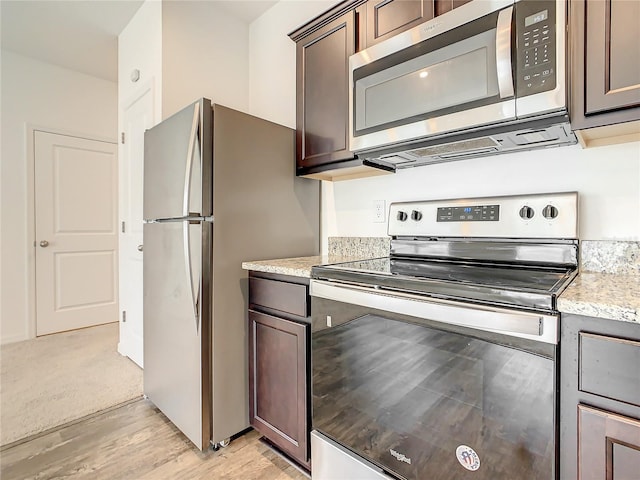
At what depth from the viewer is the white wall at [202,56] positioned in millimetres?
2260

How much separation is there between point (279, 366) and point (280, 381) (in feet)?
0.22

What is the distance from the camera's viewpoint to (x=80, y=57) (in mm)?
3281

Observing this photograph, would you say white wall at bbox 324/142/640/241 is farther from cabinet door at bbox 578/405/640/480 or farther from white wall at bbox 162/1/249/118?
white wall at bbox 162/1/249/118

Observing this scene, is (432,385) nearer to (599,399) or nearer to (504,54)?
(599,399)

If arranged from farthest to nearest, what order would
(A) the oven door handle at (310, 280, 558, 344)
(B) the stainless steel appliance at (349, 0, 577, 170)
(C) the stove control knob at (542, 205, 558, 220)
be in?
1. (C) the stove control knob at (542, 205, 558, 220)
2. (B) the stainless steel appliance at (349, 0, 577, 170)
3. (A) the oven door handle at (310, 280, 558, 344)

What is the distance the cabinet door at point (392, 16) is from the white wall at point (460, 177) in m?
0.64

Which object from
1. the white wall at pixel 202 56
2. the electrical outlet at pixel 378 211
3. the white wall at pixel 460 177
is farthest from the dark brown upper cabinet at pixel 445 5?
the white wall at pixel 202 56

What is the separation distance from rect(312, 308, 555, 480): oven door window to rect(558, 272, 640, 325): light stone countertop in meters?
0.15

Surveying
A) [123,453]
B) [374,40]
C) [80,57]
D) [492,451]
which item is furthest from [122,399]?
[80,57]

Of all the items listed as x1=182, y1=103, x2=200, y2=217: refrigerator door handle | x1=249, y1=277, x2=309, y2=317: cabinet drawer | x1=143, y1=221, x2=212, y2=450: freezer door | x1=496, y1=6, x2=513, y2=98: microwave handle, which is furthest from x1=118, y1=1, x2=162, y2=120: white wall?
x1=496, y1=6, x2=513, y2=98: microwave handle

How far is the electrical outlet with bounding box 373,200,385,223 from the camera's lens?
1866 millimetres

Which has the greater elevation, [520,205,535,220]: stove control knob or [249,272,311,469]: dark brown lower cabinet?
[520,205,535,220]: stove control knob

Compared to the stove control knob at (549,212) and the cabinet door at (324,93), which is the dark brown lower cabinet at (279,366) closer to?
the cabinet door at (324,93)

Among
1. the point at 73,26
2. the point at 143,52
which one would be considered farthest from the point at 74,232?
the point at 143,52
